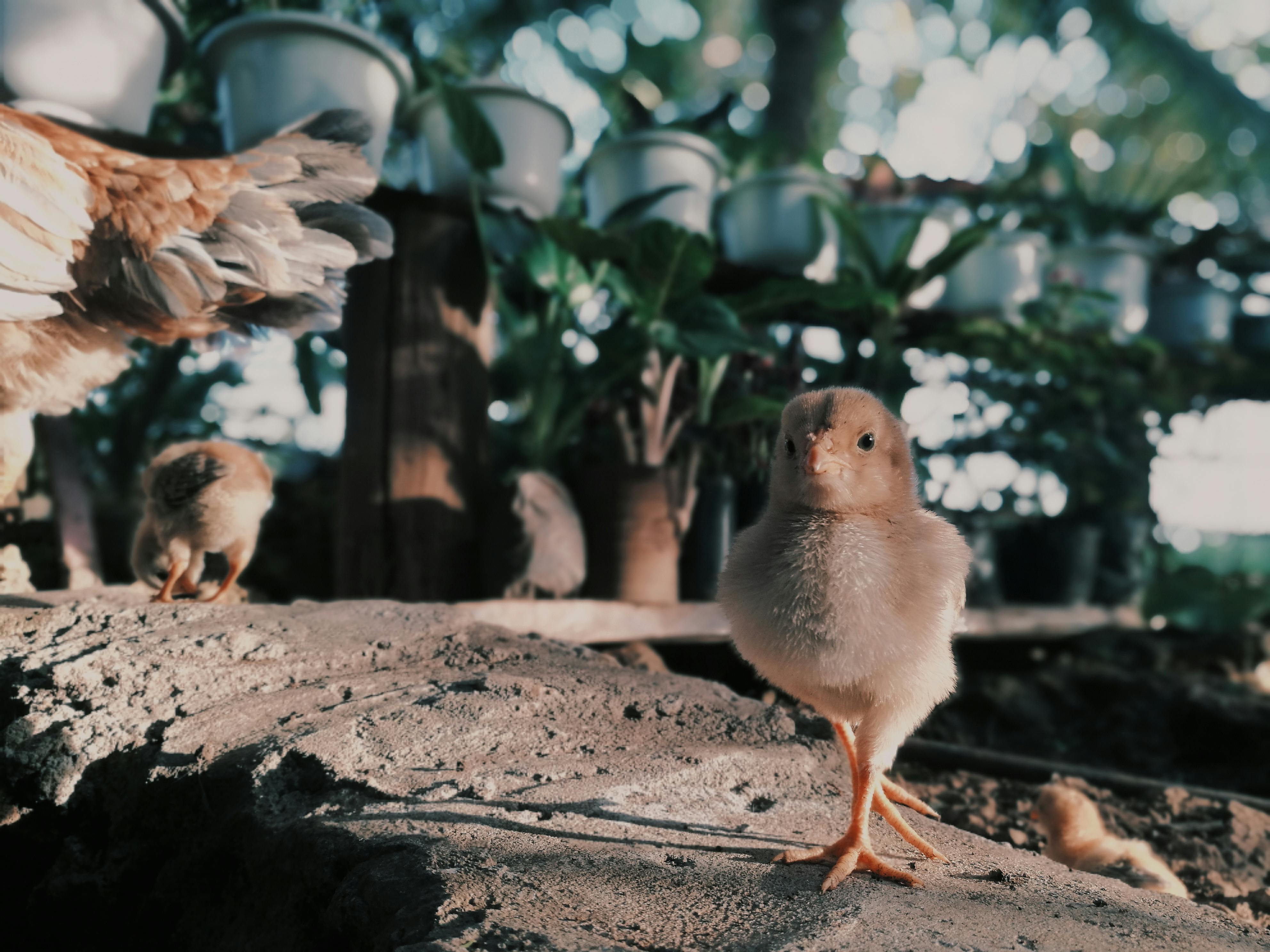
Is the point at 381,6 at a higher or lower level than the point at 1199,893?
higher

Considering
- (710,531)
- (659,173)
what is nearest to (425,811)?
(710,531)

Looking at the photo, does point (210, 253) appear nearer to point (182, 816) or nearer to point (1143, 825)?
point (182, 816)

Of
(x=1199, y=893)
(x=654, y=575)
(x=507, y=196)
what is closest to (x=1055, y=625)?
(x=654, y=575)

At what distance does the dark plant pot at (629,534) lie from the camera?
3498mm

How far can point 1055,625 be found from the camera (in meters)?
4.83

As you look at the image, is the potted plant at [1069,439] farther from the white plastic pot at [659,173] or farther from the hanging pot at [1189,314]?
the white plastic pot at [659,173]

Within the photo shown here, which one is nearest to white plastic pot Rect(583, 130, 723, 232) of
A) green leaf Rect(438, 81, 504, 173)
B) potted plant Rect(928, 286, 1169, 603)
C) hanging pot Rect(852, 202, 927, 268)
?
green leaf Rect(438, 81, 504, 173)

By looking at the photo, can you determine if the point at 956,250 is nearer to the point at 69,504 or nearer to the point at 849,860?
the point at 849,860

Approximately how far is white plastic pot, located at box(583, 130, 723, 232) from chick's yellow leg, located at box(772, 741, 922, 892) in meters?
3.05

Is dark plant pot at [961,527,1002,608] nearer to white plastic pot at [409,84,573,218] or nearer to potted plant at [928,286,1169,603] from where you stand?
potted plant at [928,286,1169,603]

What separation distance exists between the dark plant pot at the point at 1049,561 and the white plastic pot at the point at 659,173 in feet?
9.51

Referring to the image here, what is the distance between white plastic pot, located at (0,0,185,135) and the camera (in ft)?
8.72

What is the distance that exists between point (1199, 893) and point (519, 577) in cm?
223

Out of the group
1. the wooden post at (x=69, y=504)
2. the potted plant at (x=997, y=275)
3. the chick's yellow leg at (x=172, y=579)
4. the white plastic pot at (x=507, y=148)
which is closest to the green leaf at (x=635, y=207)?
the white plastic pot at (x=507, y=148)
